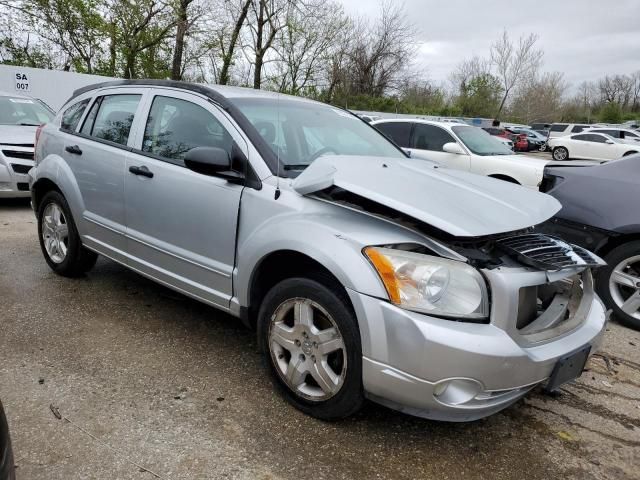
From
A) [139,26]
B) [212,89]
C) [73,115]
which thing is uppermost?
[139,26]

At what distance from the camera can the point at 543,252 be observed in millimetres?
2371

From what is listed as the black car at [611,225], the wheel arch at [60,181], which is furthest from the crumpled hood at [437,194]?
the wheel arch at [60,181]

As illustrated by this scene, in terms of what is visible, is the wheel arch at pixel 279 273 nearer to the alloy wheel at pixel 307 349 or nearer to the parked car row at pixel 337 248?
the parked car row at pixel 337 248

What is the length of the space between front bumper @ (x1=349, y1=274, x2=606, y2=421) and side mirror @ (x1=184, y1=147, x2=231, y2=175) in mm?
1073

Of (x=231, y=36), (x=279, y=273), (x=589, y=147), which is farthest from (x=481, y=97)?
(x=279, y=273)

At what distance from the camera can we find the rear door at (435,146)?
8.52 metres

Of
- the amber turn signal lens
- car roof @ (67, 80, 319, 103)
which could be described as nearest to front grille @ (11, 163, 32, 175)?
car roof @ (67, 80, 319, 103)

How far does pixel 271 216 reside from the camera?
264 centimetres

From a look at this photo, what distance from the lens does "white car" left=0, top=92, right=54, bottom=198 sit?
22.5 feet

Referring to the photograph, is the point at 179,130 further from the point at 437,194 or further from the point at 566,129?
the point at 566,129

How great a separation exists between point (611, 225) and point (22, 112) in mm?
8612

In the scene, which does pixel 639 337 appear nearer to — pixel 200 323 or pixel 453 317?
pixel 453 317

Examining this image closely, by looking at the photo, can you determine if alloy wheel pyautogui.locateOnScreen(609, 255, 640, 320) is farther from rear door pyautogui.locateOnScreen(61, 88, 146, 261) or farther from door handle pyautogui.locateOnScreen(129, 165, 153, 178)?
rear door pyautogui.locateOnScreen(61, 88, 146, 261)

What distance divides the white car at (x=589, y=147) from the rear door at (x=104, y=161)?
25.0 metres
